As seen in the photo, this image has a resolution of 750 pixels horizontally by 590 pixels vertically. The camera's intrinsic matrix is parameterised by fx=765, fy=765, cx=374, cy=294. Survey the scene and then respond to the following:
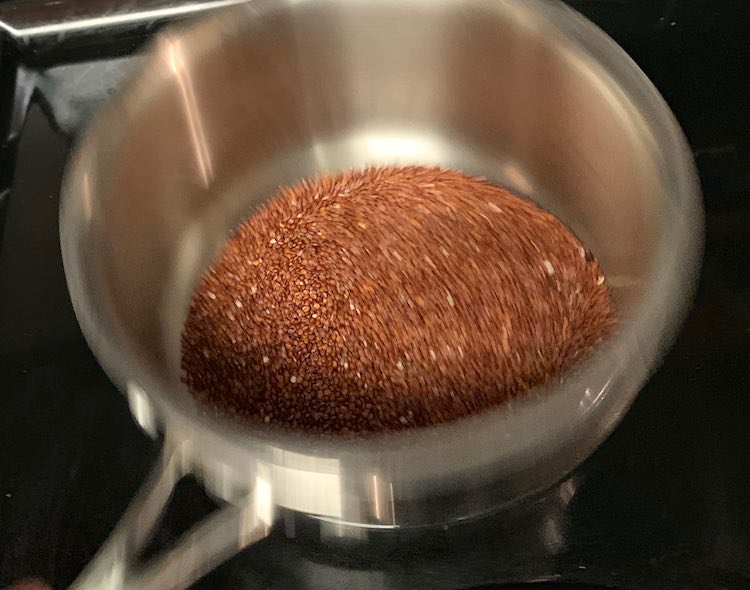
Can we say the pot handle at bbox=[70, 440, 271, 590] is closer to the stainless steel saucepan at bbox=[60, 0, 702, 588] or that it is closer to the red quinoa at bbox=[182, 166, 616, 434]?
Answer: the stainless steel saucepan at bbox=[60, 0, 702, 588]

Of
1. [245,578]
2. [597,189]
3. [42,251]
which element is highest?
[597,189]

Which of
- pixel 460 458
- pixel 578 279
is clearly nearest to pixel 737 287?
pixel 578 279

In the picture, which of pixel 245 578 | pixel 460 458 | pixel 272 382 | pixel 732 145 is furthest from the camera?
pixel 732 145

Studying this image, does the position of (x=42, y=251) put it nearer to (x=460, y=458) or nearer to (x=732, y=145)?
(x=460, y=458)

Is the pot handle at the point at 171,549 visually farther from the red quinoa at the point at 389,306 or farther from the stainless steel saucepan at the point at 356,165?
the red quinoa at the point at 389,306

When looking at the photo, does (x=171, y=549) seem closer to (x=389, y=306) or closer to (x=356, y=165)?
(x=389, y=306)

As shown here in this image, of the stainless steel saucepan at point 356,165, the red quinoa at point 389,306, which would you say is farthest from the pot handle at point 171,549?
the red quinoa at point 389,306
